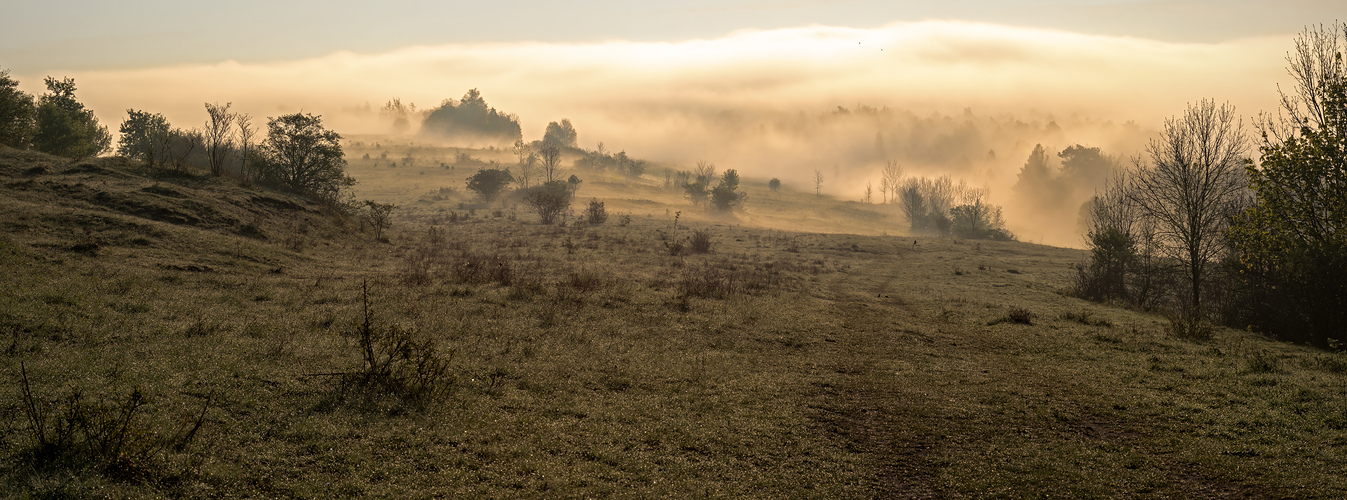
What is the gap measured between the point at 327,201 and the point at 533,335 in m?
29.0

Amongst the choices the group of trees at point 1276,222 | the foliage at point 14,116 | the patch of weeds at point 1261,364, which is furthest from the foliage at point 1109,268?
the foliage at point 14,116

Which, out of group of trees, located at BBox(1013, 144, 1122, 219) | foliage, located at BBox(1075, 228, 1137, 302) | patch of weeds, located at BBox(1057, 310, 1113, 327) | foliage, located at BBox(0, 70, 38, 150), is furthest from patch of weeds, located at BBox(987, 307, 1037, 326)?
group of trees, located at BBox(1013, 144, 1122, 219)

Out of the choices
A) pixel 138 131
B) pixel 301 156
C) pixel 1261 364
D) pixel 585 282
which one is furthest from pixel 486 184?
pixel 1261 364

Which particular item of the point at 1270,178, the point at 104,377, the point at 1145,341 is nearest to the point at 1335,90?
the point at 1270,178

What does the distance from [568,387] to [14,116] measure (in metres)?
46.5

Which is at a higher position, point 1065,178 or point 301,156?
point 1065,178

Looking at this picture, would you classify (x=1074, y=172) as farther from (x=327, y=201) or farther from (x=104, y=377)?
(x=104, y=377)

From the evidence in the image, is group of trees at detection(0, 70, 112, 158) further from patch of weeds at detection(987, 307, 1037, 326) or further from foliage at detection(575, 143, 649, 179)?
foliage at detection(575, 143, 649, 179)

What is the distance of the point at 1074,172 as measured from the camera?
161 m

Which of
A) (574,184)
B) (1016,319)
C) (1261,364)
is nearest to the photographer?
(1261,364)

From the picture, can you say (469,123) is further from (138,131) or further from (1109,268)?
(1109,268)

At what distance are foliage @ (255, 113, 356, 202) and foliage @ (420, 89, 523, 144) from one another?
155484 millimetres

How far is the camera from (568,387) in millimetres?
11273

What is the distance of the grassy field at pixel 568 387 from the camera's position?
24.6ft
